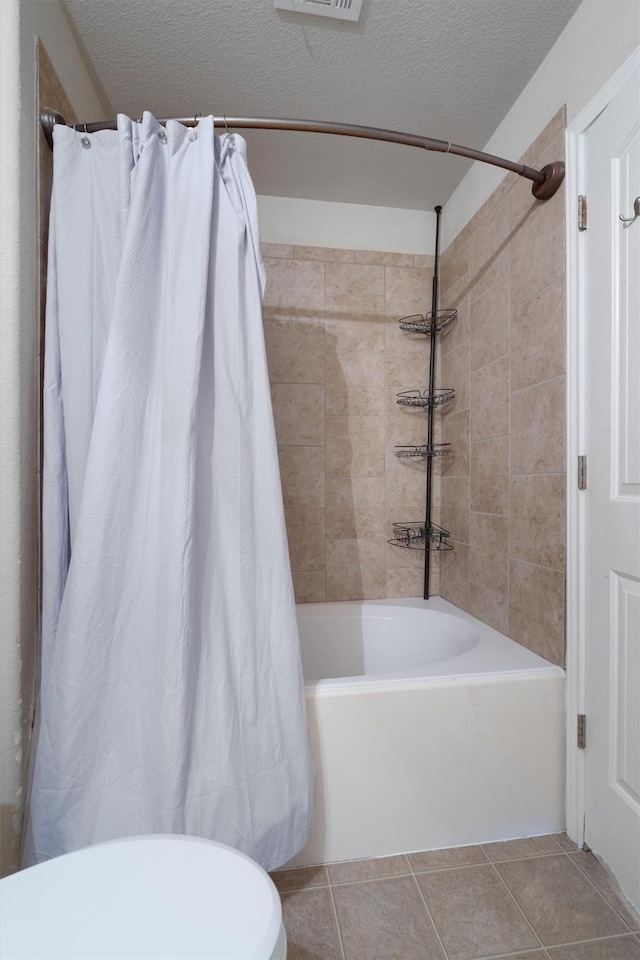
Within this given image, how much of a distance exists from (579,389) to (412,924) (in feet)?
4.92

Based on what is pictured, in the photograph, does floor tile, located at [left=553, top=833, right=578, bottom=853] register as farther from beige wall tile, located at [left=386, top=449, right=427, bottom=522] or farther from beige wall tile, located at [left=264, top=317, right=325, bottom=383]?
beige wall tile, located at [left=264, top=317, right=325, bottom=383]

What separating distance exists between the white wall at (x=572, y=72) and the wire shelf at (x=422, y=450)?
1.09m

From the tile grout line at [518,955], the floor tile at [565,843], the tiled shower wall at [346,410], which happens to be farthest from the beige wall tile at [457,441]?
the tile grout line at [518,955]

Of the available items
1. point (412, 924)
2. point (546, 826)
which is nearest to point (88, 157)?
point (412, 924)

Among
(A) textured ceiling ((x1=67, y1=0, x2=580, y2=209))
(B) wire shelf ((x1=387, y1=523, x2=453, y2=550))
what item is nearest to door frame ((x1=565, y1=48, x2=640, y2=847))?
(A) textured ceiling ((x1=67, y1=0, x2=580, y2=209))

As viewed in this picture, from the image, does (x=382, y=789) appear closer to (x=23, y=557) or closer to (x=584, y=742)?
(x=584, y=742)

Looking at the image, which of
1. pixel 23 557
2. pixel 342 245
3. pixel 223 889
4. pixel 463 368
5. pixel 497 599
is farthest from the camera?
pixel 342 245

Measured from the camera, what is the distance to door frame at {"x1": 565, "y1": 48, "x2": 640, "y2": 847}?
55.8 inches

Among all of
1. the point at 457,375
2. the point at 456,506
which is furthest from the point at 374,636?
the point at 457,375

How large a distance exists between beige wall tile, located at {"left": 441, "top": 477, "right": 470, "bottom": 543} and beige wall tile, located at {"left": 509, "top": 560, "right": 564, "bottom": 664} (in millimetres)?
421

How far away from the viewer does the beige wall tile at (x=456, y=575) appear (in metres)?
2.16

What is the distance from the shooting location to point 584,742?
4.72 feet

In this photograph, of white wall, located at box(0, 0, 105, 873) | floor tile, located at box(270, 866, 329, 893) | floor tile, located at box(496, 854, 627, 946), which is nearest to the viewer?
white wall, located at box(0, 0, 105, 873)

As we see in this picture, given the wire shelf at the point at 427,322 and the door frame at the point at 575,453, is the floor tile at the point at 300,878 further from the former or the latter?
the wire shelf at the point at 427,322
